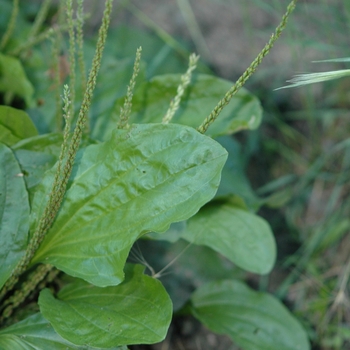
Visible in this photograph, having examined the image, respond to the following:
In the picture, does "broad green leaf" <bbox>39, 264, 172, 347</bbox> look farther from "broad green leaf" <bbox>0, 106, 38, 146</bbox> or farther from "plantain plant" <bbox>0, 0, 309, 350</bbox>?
"broad green leaf" <bbox>0, 106, 38, 146</bbox>

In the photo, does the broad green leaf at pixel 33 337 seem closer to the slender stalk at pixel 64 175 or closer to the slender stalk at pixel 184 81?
the slender stalk at pixel 64 175

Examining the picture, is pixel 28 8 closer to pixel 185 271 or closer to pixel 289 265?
pixel 185 271

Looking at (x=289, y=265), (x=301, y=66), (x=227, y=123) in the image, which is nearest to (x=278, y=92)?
(x=301, y=66)

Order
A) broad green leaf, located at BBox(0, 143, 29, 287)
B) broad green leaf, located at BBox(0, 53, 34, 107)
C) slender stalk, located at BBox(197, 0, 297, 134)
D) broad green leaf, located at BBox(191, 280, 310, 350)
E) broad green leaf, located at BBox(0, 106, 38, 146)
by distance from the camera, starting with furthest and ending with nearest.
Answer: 1. broad green leaf, located at BBox(0, 53, 34, 107)
2. broad green leaf, located at BBox(191, 280, 310, 350)
3. broad green leaf, located at BBox(0, 106, 38, 146)
4. broad green leaf, located at BBox(0, 143, 29, 287)
5. slender stalk, located at BBox(197, 0, 297, 134)

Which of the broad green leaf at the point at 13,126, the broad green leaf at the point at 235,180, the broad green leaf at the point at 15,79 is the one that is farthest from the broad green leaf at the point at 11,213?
the broad green leaf at the point at 235,180

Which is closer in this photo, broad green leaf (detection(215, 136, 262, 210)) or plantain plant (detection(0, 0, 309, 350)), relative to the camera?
plantain plant (detection(0, 0, 309, 350))

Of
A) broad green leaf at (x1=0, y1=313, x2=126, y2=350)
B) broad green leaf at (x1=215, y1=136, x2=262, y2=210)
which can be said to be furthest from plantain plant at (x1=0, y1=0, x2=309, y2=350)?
broad green leaf at (x1=215, y1=136, x2=262, y2=210)

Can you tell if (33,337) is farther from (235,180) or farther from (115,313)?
(235,180)
